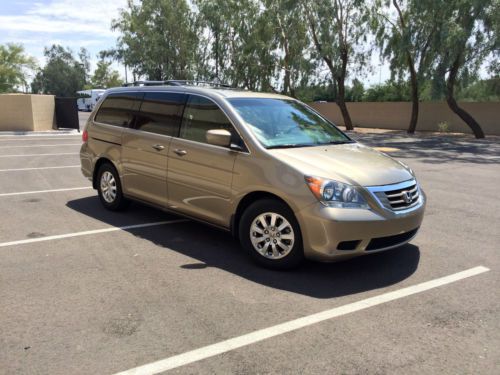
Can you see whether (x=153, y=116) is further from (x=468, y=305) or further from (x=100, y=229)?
(x=468, y=305)

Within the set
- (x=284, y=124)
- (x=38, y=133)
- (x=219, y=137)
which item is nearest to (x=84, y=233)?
(x=219, y=137)

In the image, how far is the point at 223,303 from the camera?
3.88 m

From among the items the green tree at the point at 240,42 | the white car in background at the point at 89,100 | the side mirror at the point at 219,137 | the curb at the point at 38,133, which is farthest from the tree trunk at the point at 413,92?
the white car in background at the point at 89,100

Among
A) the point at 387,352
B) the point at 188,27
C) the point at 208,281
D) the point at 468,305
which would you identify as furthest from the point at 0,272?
the point at 188,27

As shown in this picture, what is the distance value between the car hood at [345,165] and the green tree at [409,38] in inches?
825

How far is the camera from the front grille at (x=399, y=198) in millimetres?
4387

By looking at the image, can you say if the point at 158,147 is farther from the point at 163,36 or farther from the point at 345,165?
the point at 163,36

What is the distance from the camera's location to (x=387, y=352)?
10.4ft

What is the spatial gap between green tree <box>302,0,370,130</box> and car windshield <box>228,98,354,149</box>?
22.4m

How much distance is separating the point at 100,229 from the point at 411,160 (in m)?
11.4

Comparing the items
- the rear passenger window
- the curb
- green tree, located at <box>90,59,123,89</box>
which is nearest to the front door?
the rear passenger window

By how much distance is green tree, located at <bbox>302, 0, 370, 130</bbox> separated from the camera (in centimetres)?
2630

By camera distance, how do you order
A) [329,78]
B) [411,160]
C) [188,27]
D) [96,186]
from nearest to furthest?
[96,186]
[411,160]
[329,78]
[188,27]

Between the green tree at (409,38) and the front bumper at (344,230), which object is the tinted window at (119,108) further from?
the green tree at (409,38)
